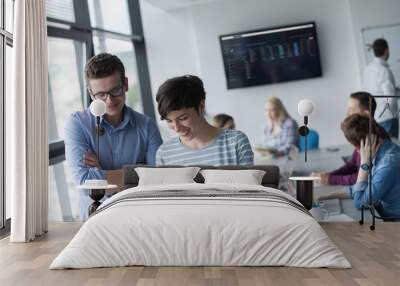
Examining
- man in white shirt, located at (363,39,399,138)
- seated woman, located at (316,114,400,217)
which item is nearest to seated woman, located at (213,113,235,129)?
man in white shirt, located at (363,39,399,138)

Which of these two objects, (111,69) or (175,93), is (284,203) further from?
(111,69)

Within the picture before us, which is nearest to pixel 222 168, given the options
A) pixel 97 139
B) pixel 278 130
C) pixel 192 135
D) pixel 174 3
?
pixel 192 135

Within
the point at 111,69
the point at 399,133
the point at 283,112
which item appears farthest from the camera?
the point at 283,112

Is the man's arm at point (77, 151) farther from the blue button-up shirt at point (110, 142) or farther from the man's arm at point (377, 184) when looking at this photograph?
the man's arm at point (377, 184)

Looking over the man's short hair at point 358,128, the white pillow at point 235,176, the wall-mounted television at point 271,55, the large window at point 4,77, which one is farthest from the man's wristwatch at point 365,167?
the large window at point 4,77

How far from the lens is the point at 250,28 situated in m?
8.14

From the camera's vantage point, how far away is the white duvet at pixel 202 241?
12.4 ft

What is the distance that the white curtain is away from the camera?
4.88 metres

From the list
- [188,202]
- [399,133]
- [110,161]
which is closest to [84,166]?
[110,161]

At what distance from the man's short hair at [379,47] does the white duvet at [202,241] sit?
4.68 meters

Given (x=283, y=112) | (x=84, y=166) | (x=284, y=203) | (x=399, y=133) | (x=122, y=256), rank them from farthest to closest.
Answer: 1. (x=283, y=112)
2. (x=399, y=133)
3. (x=84, y=166)
4. (x=284, y=203)
5. (x=122, y=256)

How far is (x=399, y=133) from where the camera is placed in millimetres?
7535

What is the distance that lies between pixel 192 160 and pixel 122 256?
182 centimetres

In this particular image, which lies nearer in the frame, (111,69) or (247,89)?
(111,69)
